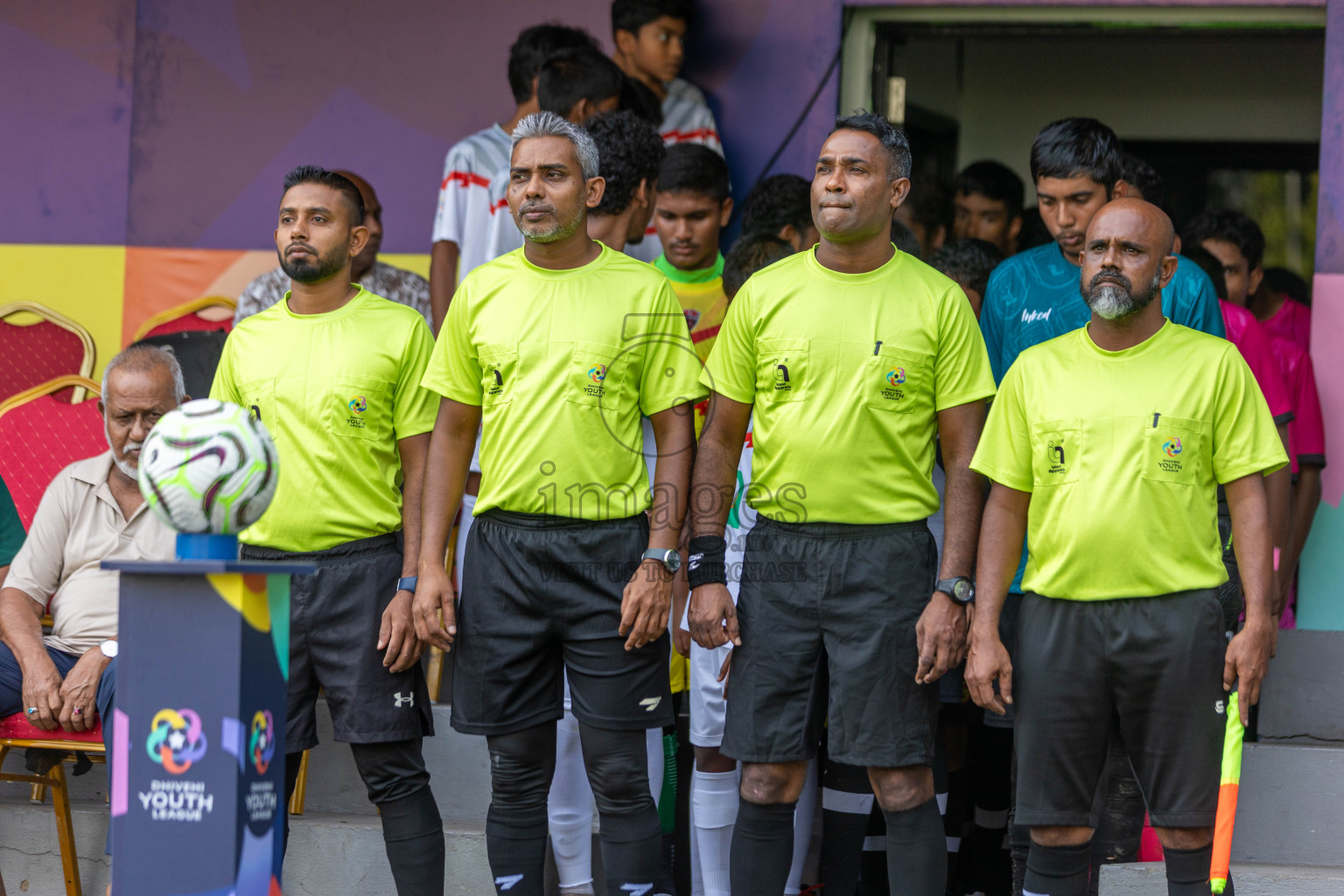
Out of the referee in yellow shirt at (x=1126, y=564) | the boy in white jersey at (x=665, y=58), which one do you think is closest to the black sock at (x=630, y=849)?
the referee in yellow shirt at (x=1126, y=564)

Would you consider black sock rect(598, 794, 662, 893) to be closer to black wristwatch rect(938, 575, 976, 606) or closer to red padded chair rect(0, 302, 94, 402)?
black wristwatch rect(938, 575, 976, 606)

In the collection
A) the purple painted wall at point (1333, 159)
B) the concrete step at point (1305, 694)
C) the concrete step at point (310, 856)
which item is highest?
the purple painted wall at point (1333, 159)

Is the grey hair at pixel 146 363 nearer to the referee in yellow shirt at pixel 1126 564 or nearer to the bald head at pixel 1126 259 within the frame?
the referee in yellow shirt at pixel 1126 564

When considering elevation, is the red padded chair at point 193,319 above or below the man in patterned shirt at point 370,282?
below

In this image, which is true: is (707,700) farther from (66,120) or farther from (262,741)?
(66,120)

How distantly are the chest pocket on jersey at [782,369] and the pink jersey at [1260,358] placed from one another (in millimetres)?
1556

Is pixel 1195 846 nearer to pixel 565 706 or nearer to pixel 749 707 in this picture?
pixel 749 707

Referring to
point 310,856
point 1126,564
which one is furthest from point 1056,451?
point 310,856

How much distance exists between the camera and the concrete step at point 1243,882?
357 centimetres

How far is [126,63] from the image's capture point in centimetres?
579

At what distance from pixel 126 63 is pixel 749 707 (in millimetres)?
4138

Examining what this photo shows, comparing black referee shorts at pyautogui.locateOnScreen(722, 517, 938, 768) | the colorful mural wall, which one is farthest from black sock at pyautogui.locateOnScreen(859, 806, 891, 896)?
the colorful mural wall

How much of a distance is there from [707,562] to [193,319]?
9.84 feet

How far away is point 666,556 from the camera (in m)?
3.18
